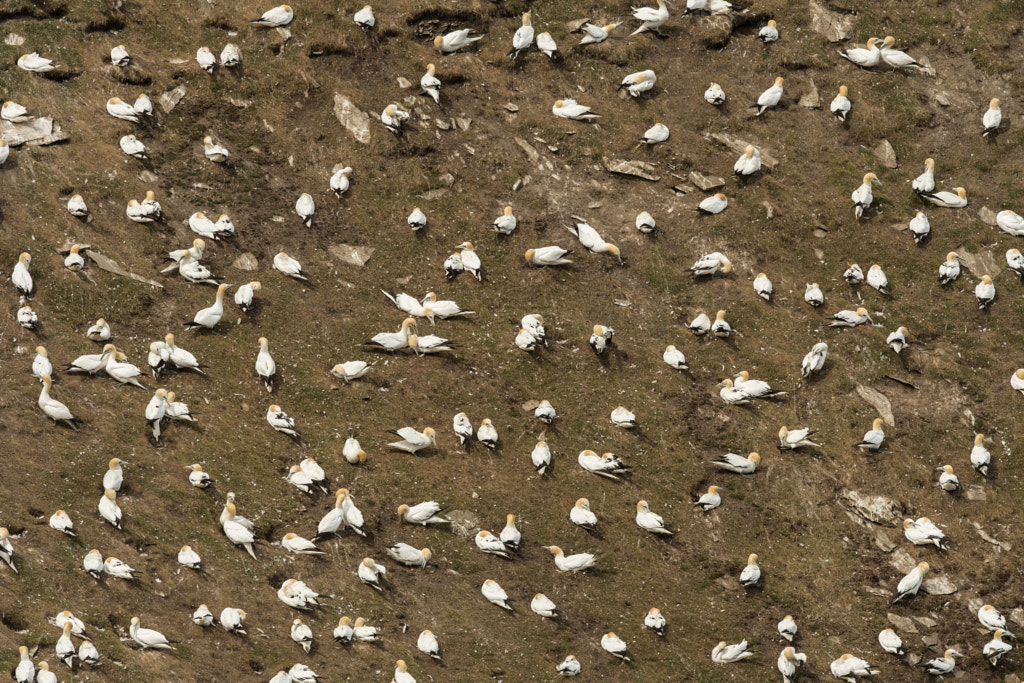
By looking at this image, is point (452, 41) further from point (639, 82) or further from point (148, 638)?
point (148, 638)

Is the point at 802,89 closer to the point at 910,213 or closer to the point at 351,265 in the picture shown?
the point at 910,213

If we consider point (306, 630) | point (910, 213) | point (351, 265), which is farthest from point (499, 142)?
point (306, 630)

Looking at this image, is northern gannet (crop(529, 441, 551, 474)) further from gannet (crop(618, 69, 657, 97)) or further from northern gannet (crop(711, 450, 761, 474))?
gannet (crop(618, 69, 657, 97))

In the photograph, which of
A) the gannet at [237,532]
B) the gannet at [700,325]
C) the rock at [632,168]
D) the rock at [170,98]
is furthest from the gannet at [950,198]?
the rock at [170,98]

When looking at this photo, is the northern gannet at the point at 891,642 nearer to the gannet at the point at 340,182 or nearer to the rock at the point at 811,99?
the rock at the point at 811,99

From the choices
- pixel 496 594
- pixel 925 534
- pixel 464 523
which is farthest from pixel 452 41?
pixel 925 534

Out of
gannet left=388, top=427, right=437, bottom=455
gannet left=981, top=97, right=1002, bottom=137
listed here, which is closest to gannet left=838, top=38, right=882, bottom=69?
gannet left=981, top=97, right=1002, bottom=137
